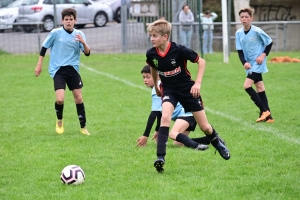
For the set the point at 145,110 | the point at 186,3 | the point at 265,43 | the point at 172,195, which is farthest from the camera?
the point at 186,3

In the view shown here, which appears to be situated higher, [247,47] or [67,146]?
[247,47]

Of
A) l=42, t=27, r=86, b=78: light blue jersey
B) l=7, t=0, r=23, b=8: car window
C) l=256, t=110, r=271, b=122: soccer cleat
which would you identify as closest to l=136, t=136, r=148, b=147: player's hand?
l=42, t=27, r=86, b=78: light blue jersey

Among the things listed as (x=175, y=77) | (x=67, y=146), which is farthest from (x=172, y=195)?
(x=67, y=146)

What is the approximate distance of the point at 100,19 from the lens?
2156cm

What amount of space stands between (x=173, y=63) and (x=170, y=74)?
13 centimetres

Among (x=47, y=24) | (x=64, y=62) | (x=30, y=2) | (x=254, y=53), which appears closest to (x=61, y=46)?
(x=64, y=62)

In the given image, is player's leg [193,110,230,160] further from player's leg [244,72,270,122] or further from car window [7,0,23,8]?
car window [7,0,23,8]

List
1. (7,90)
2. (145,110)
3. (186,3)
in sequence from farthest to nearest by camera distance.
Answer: (186,3), (7,90), (145,110)

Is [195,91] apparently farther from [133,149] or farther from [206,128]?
[133,149]

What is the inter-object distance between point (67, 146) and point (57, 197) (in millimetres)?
2495

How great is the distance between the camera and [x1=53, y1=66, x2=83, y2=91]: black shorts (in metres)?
8.84

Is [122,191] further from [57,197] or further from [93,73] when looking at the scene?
[93,73]

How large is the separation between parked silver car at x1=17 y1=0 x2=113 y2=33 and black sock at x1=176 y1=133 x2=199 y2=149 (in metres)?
12.9

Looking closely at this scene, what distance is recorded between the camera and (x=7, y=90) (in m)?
13.8
